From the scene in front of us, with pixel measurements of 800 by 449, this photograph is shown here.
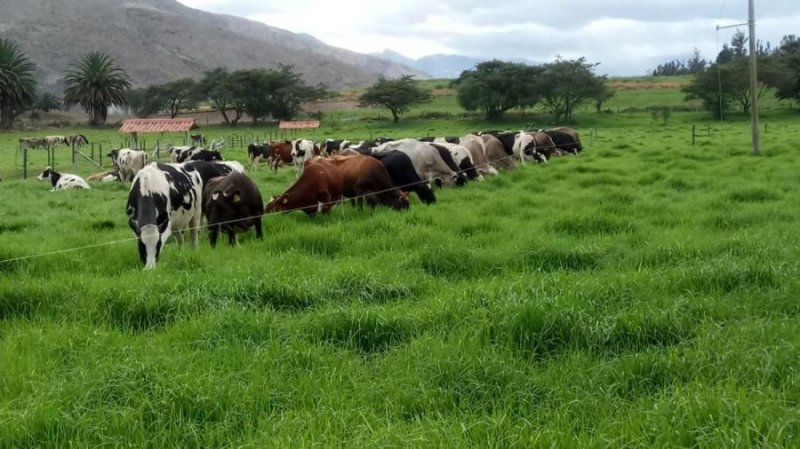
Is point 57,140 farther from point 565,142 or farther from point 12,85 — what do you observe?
point 565,142

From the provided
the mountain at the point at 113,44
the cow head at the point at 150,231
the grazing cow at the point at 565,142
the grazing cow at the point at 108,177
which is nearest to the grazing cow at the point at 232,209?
the cow head at the point at 150,231

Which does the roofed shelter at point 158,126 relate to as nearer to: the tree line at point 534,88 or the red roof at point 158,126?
the red roof at point 158,126

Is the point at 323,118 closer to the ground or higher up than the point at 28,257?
higher up

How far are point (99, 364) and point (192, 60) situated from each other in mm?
189298

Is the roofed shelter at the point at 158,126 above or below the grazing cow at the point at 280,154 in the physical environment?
above

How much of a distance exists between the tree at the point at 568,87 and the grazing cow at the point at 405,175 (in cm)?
4747

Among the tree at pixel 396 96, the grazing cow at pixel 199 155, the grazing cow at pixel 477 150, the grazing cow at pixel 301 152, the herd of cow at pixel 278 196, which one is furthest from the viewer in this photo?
the tree at pixel 396 96

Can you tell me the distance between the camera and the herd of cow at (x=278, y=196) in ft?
29.1

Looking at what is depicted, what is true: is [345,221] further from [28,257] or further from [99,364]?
[99,364]

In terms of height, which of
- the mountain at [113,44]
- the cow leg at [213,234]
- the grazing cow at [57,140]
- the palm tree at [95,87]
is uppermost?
the mountain at [113,44]

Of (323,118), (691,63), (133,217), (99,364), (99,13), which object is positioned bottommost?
(99,364)

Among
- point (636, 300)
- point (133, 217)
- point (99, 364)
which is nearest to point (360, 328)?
point (99, 364)

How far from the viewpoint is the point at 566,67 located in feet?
205

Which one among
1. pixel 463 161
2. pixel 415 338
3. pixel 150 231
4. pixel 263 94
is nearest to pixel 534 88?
pixel 263 94
